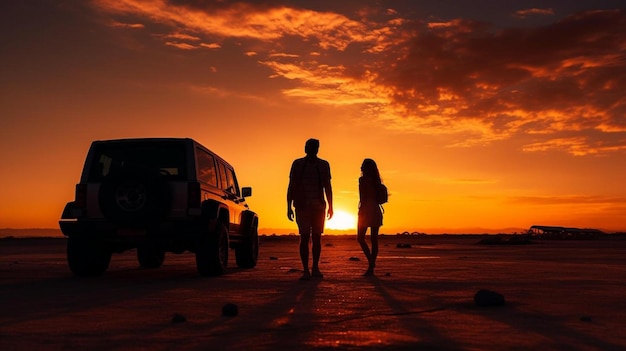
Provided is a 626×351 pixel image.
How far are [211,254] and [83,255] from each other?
7.09 ft

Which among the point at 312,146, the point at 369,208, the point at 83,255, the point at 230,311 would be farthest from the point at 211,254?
the point at 230,311

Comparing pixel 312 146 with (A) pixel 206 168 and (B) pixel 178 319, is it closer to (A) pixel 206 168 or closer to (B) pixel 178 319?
(A) pixel 206 168

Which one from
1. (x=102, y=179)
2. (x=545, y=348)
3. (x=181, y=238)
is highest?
(x=102, y=179)

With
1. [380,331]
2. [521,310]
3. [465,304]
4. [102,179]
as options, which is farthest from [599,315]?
[102,179]

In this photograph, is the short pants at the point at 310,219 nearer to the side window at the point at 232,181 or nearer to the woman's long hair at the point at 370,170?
the woman's long hair at the point at 370,170

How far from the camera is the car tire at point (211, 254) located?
10914 millimetres

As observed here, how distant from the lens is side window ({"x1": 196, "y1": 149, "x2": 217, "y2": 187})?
11.1m

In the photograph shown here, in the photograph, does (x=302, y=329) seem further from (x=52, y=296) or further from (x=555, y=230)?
(x=555, y=230)

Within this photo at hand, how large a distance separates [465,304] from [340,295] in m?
1.54

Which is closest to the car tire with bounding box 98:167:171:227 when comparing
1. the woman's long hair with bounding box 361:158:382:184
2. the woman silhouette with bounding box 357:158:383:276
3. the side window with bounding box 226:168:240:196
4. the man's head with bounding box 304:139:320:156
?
the man's head with bounding box 304:139:320:156

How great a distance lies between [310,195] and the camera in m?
10.4

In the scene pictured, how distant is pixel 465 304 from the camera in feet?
22.9

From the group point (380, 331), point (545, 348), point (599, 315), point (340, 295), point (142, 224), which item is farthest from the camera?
point (142, 224)

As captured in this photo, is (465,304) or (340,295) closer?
(465,304)
